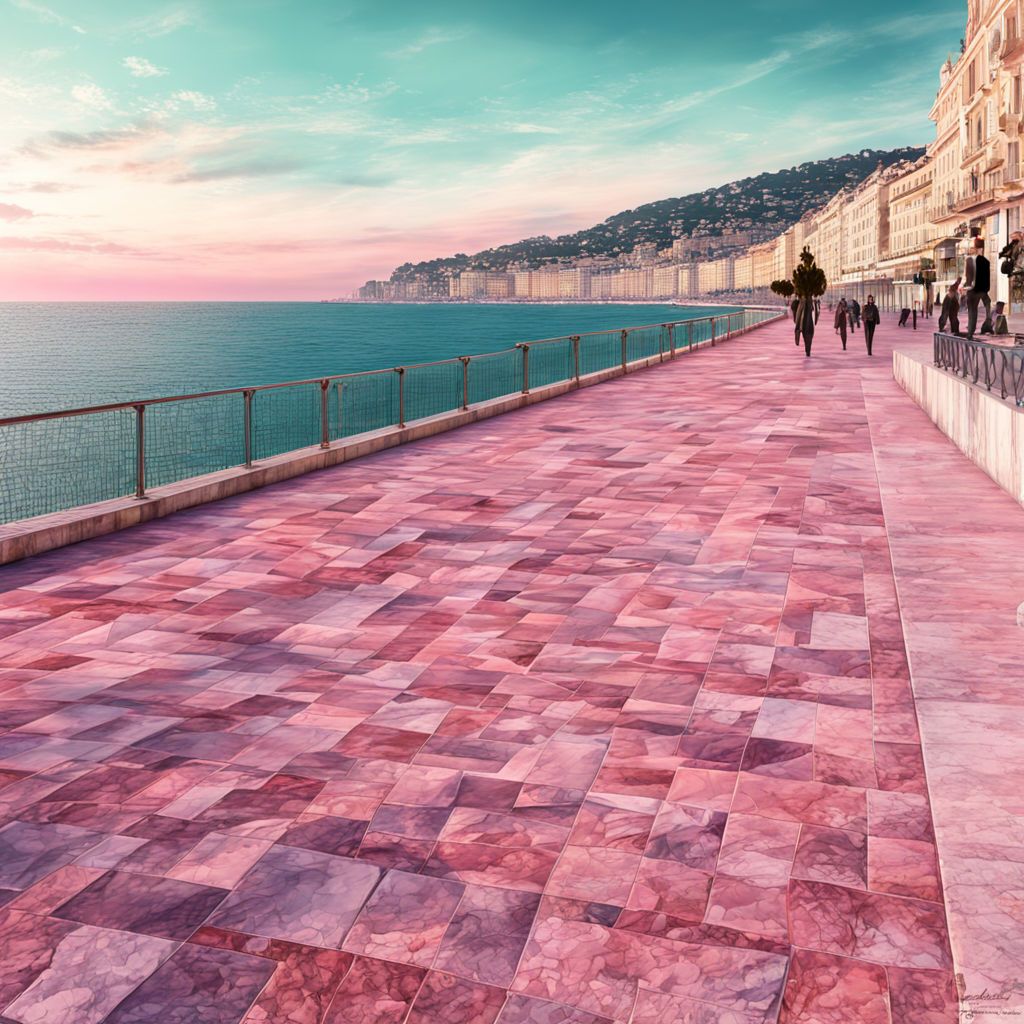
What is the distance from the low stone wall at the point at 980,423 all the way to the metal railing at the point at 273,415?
261 inches

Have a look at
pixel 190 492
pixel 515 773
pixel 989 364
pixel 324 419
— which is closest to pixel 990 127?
pixel 989 364

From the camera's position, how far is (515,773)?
452cm

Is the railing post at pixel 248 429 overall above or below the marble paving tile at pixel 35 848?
above

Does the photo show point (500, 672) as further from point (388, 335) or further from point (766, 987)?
point (388, 335)

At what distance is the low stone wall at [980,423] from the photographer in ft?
31.8

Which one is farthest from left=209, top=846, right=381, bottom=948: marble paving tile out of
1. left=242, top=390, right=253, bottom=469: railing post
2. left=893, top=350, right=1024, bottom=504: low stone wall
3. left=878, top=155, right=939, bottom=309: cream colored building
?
left=878, top=155, right=939, bottom=309: cream colored building

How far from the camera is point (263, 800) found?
169 inches

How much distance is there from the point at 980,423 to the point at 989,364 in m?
0.66

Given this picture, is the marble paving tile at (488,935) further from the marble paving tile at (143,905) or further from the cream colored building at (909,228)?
the cream colored building at (909,228)

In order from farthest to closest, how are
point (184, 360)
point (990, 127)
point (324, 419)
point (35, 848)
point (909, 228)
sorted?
point (909, 228) < point (184, 360) < point (990, 127) < point (324, 419) < point (35, 848)

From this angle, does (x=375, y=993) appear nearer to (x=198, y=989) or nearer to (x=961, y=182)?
(x=198, y=989)

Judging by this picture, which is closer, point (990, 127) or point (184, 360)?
point (990, 127)

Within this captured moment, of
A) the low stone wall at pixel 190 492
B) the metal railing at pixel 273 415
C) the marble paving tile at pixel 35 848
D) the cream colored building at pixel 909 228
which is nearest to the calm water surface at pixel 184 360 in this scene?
the metal railing at pixel 273 415

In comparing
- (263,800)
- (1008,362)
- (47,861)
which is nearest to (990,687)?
(263,800)
